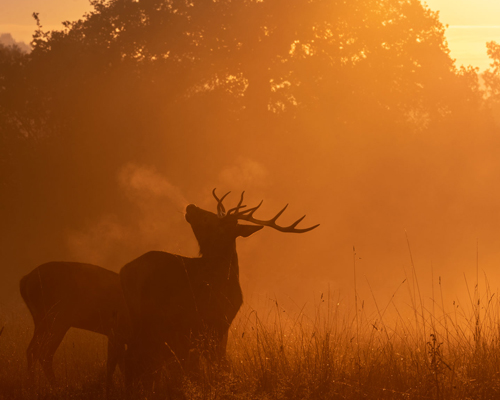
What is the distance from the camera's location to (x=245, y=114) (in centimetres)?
2823

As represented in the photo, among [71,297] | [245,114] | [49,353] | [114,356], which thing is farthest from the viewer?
[245,114]

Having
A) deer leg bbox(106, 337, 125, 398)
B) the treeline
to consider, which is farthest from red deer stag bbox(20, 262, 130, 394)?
the treeline

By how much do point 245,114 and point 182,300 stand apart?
70.1 ft

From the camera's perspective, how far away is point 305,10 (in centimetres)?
2983

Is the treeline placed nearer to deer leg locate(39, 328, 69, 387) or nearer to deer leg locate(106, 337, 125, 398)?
deer leg locate(39, 328, 69, 387)

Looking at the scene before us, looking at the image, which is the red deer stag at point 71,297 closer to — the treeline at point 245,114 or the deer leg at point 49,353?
the deer leg at point 49,353

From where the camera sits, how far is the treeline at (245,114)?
25.5 meters

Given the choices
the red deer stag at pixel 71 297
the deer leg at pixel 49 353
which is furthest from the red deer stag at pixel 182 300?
the red deer stag at pixel 71 297

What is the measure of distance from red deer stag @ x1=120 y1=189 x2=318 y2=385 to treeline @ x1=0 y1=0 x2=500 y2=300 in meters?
17.7

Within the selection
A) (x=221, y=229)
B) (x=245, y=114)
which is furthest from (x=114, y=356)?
(x=245, y=114)

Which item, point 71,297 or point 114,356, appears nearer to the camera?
point 114,356

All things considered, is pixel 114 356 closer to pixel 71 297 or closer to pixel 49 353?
pixel 49 353

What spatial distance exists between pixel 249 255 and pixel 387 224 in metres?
6.59

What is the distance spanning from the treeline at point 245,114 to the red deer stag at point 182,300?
58.1 ft
